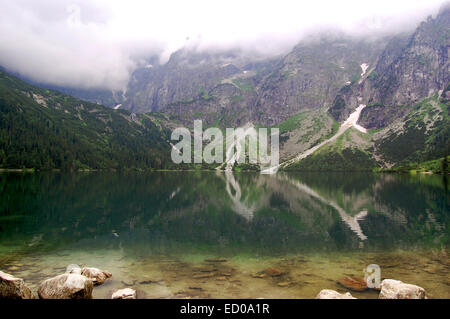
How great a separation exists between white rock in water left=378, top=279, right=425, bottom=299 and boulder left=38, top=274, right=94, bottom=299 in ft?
57.4

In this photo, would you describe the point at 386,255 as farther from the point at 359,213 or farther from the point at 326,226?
the point at 359,213

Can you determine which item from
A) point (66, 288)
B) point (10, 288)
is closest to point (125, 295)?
point (66, 288)

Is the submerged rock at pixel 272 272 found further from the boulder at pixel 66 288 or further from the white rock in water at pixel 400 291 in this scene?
the boulder at pixel 66 288

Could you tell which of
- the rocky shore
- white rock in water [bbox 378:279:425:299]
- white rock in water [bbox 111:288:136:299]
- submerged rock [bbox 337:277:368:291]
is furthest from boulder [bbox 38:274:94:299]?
white rock in water [bbox 378:279:425:299]

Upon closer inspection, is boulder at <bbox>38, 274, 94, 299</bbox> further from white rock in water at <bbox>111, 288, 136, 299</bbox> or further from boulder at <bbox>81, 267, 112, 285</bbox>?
boulder at <bbox>81, 267, 112, 285</bbox>

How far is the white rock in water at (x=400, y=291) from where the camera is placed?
16.3 meters

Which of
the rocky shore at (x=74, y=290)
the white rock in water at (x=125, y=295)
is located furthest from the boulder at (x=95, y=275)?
the white rock in water at (x=125, y=295)

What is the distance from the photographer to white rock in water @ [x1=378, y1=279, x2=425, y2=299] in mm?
16303

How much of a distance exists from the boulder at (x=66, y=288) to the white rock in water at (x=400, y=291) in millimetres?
17491

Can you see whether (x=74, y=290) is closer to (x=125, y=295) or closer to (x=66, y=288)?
(x=66, y=288)

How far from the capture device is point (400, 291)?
54.5 feet

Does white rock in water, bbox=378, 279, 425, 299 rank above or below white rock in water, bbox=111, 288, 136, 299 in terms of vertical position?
above
